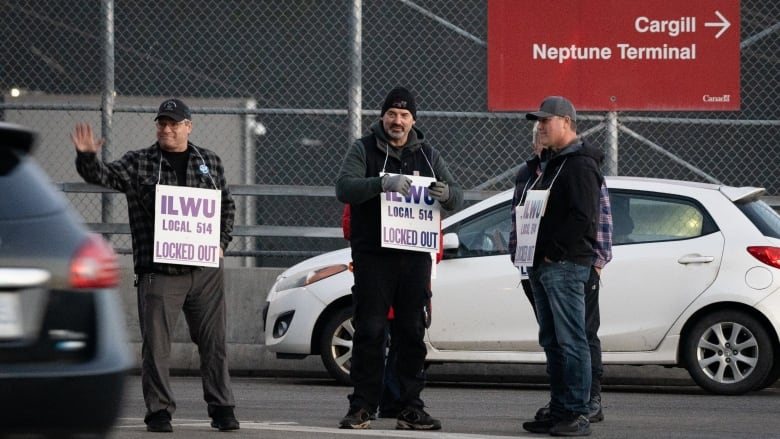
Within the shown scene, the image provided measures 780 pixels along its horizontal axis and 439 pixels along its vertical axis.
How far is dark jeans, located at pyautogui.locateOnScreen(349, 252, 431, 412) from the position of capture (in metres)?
8.58

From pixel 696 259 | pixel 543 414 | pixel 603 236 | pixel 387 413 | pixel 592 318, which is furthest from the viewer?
pixel 696 259

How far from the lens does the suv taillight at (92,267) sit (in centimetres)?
493

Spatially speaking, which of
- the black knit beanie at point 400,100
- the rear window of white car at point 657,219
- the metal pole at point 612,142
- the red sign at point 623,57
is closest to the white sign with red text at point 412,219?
the black knit beanie at point 400,100

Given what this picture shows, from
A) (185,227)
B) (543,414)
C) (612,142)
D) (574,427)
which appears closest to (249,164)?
(612,142)

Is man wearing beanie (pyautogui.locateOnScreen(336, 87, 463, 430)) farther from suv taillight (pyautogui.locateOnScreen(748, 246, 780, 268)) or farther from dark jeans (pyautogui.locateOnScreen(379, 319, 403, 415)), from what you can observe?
suv taillight (pyautogui.locateOnScreen(748, 246, 780, 268))

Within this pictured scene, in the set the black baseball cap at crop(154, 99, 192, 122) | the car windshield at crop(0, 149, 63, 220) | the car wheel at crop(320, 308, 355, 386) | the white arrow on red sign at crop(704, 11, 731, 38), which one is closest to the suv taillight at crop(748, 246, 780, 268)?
the car wheel at crop(320, 308, 355, 386)

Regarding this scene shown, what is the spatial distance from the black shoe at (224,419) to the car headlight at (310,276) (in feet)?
11.7

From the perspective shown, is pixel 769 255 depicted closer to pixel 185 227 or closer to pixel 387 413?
pixel 387 413

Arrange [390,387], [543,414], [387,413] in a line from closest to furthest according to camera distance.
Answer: [543,414], [387,413], [390,387]

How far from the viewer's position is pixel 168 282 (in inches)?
336

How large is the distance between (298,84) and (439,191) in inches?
442

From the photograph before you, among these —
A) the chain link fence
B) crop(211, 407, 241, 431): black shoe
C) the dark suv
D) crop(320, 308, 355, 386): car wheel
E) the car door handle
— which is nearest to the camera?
the dark suv

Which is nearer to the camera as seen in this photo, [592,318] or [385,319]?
[385,319]

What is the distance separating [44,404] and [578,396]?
166 inches
